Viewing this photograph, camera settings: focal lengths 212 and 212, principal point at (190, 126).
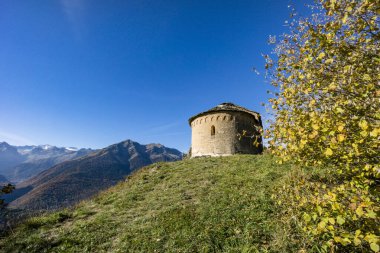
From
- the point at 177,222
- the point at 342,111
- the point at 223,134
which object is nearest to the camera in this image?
the point at 342,111

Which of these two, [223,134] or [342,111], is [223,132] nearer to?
Answer: [223,134]

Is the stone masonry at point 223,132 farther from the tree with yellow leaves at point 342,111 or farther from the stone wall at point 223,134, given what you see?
the tree with yellow leaves at point 342,111

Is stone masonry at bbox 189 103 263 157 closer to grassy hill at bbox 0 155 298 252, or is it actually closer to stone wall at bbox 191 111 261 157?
stone wall at bbox 191 111 261 157

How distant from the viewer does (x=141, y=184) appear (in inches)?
634

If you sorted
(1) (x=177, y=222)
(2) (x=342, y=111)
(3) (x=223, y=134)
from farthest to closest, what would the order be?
(3) (x=223, y=134), (1) (x=177, y=222), (2) (x=342, y=111)

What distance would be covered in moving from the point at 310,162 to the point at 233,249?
11.6 ft

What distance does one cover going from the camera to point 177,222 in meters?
8.59

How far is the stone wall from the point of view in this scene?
23.7 m

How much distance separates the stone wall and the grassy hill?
922cm

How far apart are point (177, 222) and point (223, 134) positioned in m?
16.2

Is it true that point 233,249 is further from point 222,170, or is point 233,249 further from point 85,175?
point 85,175

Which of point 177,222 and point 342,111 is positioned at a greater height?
point 342,111

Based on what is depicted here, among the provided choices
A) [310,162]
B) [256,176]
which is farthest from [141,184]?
[310,162]

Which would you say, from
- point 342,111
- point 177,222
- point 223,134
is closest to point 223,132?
point 223,134
